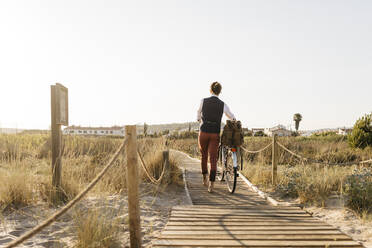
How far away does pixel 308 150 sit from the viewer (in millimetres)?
17531

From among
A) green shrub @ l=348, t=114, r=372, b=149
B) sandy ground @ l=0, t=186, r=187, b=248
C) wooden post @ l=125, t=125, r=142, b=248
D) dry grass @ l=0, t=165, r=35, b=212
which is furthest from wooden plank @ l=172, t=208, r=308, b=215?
green shrub @ l=348, t=114, r=372, b=149

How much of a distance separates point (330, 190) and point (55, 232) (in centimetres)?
482

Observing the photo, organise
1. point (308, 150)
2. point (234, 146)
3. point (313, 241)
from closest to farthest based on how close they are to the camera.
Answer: point (313, 241), point (234, 146), point (308, 150)

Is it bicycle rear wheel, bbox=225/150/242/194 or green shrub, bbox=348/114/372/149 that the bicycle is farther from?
green shrub, bbox=348/114/372/149

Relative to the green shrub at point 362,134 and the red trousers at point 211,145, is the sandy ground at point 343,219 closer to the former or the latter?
the red trousers at point 211,145

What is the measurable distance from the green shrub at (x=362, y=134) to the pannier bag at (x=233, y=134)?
12467 millimetres

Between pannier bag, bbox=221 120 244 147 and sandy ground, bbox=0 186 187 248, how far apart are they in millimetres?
1546

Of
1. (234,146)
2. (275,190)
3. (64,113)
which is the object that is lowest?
(275,190)

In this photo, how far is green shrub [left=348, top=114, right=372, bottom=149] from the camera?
16.4 meters

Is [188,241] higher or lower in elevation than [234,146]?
lower

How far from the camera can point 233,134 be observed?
636 centimetres

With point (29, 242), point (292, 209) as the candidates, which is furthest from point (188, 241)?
point (292, 209)

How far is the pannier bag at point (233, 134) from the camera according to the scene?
6.33 m

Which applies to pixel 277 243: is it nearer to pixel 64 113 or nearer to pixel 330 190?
pixel 330 190
